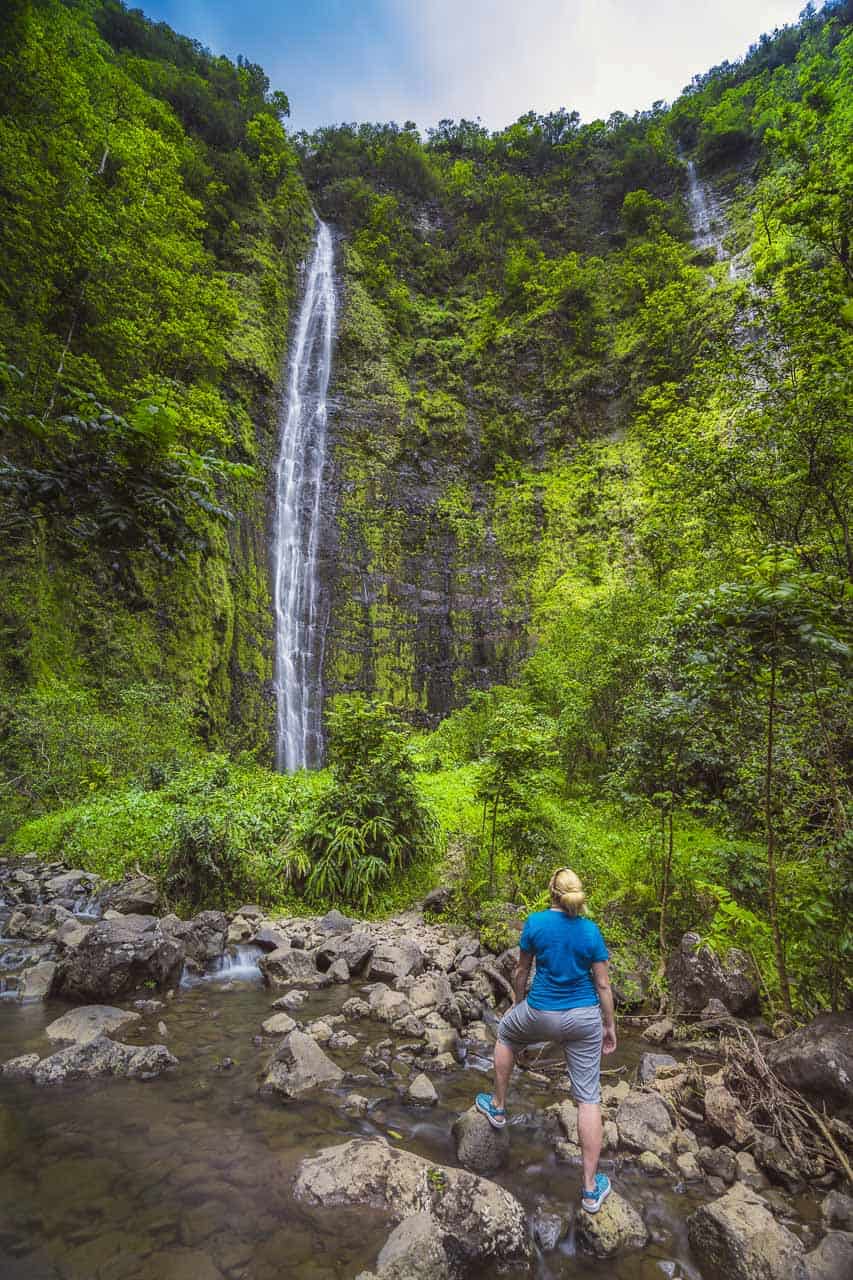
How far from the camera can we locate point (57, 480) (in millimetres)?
2320

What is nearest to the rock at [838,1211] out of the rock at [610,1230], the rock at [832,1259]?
the rock at [832,1259]

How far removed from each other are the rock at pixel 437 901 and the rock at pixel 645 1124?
12.9 ft

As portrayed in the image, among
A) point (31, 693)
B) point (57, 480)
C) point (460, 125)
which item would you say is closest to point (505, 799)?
point (57, 480)

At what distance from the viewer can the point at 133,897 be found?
7.05 metres

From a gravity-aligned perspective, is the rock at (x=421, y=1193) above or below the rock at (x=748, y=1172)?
above

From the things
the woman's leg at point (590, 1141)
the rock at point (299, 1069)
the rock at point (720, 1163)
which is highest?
the woman's leg at point (590, 1141)

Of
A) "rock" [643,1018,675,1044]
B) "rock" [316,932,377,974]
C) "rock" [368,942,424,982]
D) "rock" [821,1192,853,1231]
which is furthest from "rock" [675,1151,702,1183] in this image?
"rock" [316,932,377,974]

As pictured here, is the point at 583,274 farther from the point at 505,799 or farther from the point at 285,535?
the point at 505,799

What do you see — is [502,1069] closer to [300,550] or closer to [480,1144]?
[480,1144]

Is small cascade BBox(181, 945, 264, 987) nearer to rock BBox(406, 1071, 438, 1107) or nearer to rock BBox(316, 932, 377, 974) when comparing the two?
rock BBox(316, 932, 377, 974)

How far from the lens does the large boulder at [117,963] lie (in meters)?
5.01

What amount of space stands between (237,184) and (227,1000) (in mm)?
29903

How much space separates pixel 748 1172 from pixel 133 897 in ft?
23.2

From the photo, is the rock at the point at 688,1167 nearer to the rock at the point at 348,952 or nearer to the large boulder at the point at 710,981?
the large boulder at the point at 710,981
